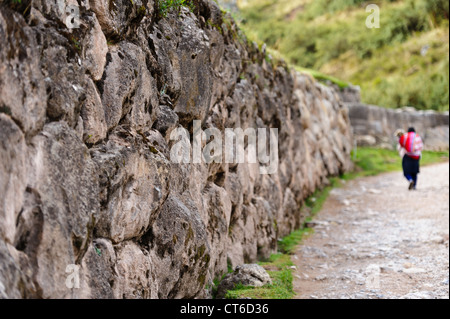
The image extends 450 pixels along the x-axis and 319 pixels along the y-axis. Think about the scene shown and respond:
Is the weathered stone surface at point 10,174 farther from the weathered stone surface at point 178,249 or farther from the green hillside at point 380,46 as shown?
the green hillside at point 380,46

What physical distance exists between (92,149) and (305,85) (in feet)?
40.5

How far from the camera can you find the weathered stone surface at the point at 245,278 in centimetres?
664

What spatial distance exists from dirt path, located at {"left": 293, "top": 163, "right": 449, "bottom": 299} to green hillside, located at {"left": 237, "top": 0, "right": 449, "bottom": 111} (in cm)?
1510

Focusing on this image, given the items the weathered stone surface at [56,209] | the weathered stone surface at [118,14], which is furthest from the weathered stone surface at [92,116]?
the weathered stone surface at [118,14]

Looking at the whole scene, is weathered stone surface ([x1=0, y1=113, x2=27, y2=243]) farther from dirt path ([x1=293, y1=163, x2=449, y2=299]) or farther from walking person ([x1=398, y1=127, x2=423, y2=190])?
walking person ([x1=398, y1=127, x2=423, y2=190])

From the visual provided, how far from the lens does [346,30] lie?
44812 mm

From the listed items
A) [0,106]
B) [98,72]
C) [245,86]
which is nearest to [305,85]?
[245,86]

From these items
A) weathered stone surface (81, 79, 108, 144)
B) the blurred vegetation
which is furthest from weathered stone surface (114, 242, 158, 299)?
the blurred vegetation

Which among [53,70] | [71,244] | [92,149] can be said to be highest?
[53,70]

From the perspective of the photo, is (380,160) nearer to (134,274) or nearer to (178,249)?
(178,249)

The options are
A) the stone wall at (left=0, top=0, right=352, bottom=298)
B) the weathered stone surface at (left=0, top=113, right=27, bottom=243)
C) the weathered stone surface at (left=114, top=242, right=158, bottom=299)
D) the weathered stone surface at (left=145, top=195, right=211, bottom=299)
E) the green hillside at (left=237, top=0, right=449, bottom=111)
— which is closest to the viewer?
the weathered stone surface at (left=0, top=113, right=27, bottom=243)

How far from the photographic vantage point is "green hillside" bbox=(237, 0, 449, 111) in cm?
3017

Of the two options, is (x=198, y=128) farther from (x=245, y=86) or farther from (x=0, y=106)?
(x=0, y=106)

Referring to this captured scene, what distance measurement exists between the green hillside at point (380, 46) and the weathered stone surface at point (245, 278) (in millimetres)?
24027
